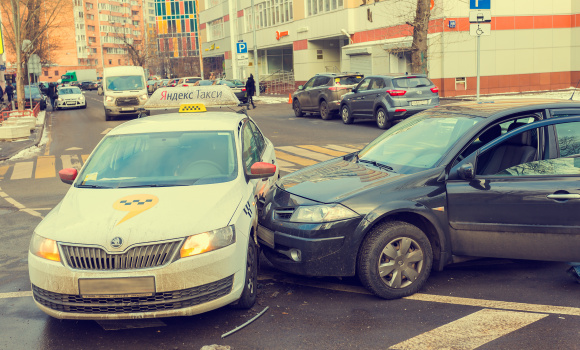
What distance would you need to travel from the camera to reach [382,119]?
64.5 ft

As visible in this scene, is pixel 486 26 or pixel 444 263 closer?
pixel 444 263

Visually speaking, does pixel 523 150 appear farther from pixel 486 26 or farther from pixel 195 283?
pixel 486 26

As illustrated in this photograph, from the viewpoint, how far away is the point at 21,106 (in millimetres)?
32750

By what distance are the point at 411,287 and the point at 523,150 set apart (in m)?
1.52

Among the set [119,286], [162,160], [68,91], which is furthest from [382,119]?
[68,91]

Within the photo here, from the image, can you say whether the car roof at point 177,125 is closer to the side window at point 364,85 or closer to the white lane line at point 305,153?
the white lane line at point 305,153

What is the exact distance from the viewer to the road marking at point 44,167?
45.6ft

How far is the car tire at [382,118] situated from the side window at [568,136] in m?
13.8

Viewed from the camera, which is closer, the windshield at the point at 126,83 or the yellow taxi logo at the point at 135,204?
the yellow taxi logo at the point at 135,204

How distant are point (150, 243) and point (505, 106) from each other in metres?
3.39

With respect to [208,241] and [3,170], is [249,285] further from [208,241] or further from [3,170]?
[3,170]

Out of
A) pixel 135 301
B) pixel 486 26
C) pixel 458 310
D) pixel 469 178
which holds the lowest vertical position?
pixel 458 310

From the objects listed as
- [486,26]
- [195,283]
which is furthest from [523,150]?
[486,26]

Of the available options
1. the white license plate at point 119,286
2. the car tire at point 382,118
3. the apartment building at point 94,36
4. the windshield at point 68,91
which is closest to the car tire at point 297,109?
the car tire at point 382,118
